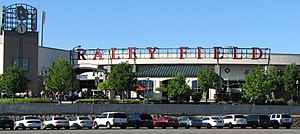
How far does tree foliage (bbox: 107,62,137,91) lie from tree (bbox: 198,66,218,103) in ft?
46.1

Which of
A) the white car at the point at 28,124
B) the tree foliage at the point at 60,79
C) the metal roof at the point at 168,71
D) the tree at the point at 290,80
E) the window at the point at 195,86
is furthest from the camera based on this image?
the metal roof at the point at 168,71

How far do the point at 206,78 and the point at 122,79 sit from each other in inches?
637

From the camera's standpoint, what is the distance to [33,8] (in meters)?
88.1

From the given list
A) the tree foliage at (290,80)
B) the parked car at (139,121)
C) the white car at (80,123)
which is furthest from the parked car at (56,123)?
the tree foliage at (290,80)

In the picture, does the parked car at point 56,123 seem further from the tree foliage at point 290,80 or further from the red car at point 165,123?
the tree foliage at point 290,80

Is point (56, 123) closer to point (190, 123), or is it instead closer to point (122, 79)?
point (190, 123)

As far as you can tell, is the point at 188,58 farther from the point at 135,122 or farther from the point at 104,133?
the point at 104,133

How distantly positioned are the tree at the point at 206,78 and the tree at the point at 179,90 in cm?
953

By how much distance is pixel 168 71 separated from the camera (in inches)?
3930

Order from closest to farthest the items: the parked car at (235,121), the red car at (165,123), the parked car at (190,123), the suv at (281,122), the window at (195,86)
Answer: the red car at (165,123), the parked car at (190,123), the parked car at (235,121), the suv at (281,122), the window at (195,86)

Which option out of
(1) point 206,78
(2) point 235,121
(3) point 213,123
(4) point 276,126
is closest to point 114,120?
(3) point 213,123

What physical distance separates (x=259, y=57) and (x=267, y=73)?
1359 cm

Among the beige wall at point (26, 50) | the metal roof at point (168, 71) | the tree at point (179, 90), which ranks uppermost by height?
the beige wall at point (26, 50)

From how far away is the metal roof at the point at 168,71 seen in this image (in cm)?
9875
